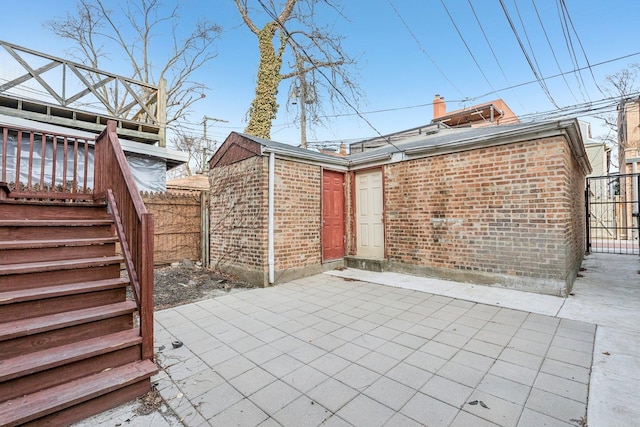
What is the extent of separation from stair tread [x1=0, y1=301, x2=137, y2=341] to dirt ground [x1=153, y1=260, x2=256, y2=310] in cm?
192

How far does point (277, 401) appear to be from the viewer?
2.01m

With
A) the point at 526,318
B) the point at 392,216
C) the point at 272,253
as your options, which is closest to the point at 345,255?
the point at 392,216

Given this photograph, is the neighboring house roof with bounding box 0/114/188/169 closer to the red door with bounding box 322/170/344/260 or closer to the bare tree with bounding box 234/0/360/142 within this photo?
the bare tree with bounding box 234/0/360/142

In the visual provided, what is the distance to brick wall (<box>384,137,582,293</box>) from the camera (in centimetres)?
439

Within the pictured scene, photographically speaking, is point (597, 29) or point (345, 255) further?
point (597, 29)

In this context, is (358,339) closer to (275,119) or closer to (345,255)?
(345,255)

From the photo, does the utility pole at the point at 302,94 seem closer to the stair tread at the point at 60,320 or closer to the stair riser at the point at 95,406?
the stair tread at the point at 60,320

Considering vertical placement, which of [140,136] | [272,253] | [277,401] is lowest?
[277,401]

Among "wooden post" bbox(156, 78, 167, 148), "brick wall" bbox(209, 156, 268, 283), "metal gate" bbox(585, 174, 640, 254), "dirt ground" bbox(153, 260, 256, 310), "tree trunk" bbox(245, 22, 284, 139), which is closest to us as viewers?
"dirt ground" bbox(153, 260, 256, 310)

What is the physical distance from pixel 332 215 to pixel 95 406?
5339mm

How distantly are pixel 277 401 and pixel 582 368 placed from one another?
2.52 m

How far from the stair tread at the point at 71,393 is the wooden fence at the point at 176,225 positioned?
5.02 meters

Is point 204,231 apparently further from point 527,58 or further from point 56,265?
point 527,58

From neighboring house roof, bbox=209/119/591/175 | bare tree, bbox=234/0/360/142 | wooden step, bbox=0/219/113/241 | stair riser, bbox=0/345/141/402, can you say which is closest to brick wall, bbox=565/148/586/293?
neighboring house roof, bbox=209/119/591/175
